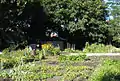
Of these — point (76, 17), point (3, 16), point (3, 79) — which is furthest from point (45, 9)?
point (3, 79)

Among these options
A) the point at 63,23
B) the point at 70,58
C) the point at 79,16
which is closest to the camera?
the point at 70,58

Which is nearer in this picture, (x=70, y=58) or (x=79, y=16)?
(x=70, y=58)

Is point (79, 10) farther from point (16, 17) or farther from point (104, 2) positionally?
point (16, 17)

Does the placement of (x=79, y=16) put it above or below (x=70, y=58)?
below

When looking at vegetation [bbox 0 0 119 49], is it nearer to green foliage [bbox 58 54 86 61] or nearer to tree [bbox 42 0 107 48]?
tree [bbox 42 0 107 48]

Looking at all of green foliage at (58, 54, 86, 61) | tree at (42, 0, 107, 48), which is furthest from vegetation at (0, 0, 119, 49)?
green foliage at (58, 54, 86, 61)

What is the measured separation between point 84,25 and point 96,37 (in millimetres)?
2028

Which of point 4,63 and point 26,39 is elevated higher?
point 4,63

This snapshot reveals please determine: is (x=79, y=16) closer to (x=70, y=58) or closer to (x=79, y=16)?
(x=79, y=16)

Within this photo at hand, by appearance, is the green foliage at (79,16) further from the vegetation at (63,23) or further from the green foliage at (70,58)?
the green foliage at (70,58)

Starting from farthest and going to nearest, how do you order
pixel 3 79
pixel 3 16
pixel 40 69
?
pixel 3 16 → pixel 40 69 → pixel 3 79

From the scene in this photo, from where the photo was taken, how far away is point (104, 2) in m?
40.2

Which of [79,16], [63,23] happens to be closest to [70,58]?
[79,16]

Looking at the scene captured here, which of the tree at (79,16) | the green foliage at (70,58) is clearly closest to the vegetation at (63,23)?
the tree at (79,16)
